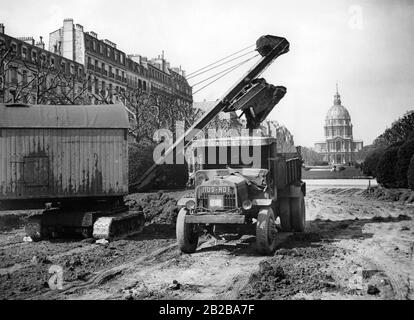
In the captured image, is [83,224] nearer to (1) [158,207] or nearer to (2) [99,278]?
(2) [99,278]

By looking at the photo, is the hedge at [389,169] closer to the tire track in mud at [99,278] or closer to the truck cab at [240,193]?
the truck cab at [240,193]

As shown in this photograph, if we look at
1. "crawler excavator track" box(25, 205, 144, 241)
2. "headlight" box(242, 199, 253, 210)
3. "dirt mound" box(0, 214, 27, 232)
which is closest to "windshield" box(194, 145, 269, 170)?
"headlight" box(242, 199, 253, 210)

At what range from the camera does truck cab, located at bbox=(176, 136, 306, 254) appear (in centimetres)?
892

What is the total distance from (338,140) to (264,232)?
5317 inches

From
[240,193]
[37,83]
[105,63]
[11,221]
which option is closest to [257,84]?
[240,193]

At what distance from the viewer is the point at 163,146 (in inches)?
781

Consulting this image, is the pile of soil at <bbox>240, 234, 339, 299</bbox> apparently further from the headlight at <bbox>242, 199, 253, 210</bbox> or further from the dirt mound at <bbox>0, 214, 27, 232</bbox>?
the dirt mound at <bbox>0, 214, 27, 232</bbox>

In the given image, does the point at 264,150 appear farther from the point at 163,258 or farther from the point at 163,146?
the point at 163,146

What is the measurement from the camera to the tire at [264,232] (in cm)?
868

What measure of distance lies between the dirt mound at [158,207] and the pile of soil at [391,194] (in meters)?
10.8

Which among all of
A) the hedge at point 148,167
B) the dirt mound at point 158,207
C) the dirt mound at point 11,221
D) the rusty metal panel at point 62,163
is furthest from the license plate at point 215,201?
the hedge at point 148,167

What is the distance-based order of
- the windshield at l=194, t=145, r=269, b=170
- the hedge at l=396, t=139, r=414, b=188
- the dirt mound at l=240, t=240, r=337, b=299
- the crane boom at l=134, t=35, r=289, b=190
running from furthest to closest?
1. the hedge at l=396, t=139, r=414, b=188
2. the crane boom at l=134, t=35, r=289, b=190
3. the windshield at l=194, t=145, r=269, b=170
4. the dirt mound at l=240, t=240, r=337, b=299

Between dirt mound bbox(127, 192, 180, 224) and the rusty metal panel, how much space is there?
2.30 metres

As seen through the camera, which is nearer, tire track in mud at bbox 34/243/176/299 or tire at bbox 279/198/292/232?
tire track in mud at bbox 34/243/176/299
